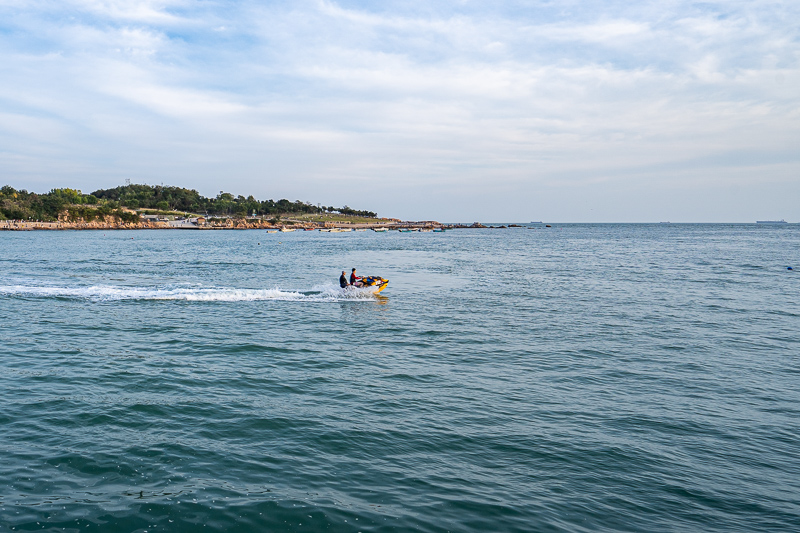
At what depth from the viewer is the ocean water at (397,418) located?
1013cm

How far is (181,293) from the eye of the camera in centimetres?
3731

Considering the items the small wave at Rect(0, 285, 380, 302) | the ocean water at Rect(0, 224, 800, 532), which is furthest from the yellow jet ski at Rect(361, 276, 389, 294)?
the ocean water at Rect(0, 224, 800, 532)

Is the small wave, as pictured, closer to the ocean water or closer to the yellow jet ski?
the yellow jet ski

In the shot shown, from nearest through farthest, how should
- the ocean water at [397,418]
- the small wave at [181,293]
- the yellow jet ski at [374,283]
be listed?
the ocean water at [397,418] → the small wave at [181,293] → the yellow jet ski at [374,283]

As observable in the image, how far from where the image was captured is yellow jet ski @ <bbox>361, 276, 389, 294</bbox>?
1481 inches

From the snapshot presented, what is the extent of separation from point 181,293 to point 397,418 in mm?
27810

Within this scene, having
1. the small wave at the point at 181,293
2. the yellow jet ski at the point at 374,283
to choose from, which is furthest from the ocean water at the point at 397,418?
the yellow jet ski at the point at 374,283

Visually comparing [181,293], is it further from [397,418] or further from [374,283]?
[397,418]

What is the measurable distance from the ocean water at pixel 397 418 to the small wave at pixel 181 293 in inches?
140

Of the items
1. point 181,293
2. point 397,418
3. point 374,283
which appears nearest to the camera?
point 397,418

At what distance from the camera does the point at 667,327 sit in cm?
2697

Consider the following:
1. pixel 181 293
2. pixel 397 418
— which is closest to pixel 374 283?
pixel 181 293

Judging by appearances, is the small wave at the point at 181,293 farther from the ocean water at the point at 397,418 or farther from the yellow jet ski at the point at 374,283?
the ocean water at the point at 397,418

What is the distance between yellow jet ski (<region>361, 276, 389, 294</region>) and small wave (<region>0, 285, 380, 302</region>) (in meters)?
0.57
